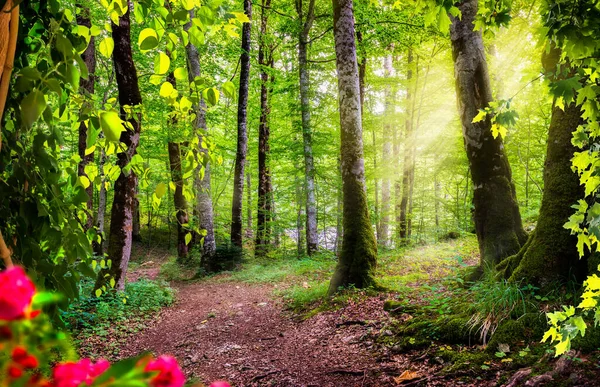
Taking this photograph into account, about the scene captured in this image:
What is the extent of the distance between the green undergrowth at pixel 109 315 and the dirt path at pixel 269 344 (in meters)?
0.27

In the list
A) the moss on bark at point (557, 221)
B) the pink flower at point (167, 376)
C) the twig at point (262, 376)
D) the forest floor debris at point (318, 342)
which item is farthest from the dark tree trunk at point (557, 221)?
the pink flower at point (167, 376)

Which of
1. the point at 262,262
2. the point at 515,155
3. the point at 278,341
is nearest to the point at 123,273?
the point at 278,341

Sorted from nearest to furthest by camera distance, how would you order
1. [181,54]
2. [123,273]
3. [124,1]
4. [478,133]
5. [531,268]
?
[124,1]
[531,268]
[478,133]
[123,273]
[181,54]

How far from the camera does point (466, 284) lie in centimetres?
518

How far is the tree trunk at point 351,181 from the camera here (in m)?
6.28

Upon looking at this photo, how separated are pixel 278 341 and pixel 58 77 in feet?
15.3

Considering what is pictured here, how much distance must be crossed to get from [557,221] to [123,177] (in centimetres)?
687

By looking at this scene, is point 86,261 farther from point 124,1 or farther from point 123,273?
point 123,273

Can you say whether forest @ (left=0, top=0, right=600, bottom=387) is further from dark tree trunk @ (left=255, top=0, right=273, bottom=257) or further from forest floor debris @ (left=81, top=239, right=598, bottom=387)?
dark tree trunk @ (left=255, top=0, right=273, bottom=257)

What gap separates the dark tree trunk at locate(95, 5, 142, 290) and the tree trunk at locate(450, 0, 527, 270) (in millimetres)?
5538

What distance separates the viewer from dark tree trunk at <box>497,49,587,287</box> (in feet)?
12.2

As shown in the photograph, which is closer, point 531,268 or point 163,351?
point 531,268

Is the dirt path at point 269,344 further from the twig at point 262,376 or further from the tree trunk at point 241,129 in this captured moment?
the tree trunk at point 241,129

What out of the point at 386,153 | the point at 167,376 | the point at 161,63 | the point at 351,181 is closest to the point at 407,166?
the point at 386,153
